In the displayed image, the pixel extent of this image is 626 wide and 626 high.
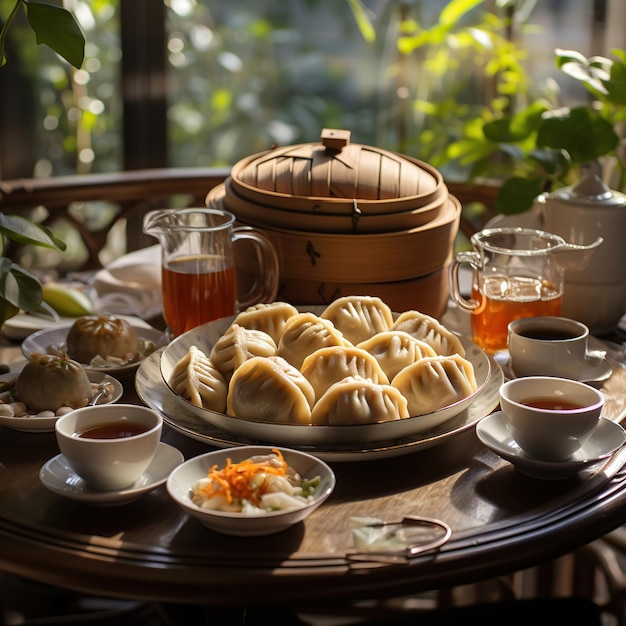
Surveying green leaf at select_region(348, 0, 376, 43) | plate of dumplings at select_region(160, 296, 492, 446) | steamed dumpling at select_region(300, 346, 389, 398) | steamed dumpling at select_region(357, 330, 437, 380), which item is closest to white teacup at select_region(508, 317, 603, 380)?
plate of dumplings at select_region(160, 296, 492, 446)

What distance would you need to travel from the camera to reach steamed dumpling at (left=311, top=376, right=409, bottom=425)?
1.27 metres

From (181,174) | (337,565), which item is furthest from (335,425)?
(181,174)

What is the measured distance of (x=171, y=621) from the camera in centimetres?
184

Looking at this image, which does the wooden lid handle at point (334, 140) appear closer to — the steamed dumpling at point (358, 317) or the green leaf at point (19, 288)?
the steamed dumpling at point (358, 317)

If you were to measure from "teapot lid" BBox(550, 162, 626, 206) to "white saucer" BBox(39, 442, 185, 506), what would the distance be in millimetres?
1115

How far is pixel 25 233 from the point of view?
4.95 ft

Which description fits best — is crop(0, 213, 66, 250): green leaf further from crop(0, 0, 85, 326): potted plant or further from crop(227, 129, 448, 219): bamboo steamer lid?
crop(227, 129, 448, 219): bamboo steamer lid

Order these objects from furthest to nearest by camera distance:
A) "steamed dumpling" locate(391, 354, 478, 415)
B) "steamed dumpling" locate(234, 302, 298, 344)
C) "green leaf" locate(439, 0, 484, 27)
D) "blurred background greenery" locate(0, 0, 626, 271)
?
"blurred background greenery" locate(0, 0, 626, 271) < "green leaf" locate(439, 0, 484, 27) < "steamed dumpling" locate(234, 302, 298, 344) < "steamed dumpling" locate(391, 354, 478, 415)

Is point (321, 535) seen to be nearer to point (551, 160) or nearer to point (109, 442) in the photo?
point (109, 442)

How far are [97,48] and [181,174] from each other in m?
1.09

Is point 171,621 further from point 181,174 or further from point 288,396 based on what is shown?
point 181,174

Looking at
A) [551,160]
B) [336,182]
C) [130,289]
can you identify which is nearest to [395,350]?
[336,182]

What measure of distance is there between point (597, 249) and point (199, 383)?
983 millimetres

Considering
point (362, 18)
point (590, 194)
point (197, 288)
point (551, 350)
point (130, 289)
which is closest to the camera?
point (551, 350)
